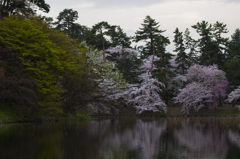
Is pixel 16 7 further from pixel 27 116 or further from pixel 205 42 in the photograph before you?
pixel 205 42

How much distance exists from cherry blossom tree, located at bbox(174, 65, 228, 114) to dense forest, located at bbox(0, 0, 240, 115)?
0.19m

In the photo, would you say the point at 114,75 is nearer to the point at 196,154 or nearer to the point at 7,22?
the point at 7,22

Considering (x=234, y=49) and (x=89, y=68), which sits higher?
(x=234, y=49)

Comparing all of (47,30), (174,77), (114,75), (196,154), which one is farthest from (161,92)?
(196,154)

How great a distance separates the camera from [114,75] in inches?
1738

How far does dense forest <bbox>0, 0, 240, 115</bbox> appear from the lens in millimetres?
30375

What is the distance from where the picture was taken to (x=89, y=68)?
136ft

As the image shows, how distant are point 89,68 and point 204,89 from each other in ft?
89.1

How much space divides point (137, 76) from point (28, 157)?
5304 cm

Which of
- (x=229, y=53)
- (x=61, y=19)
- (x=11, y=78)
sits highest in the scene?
(x=61, y=19)

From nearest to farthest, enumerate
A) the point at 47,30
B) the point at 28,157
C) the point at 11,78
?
1. the point at 28,157
2. the point at 11,78
3. the point at 47,30

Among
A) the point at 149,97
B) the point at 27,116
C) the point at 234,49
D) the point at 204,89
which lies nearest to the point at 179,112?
the point at 204,89

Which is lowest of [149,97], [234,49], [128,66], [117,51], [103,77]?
[149,97]

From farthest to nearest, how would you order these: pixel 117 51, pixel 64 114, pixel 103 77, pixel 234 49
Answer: pixel 117 51 → pixel 234 49 → pixel 103 77 → pixel 64 114
